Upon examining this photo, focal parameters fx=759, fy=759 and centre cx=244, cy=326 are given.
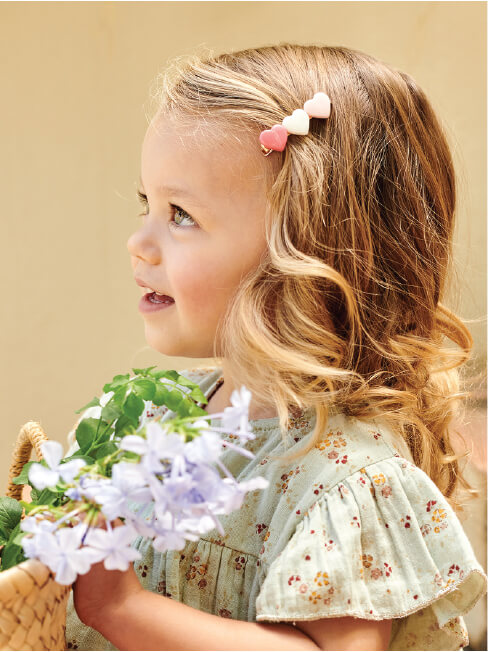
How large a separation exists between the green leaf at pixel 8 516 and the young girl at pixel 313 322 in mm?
155

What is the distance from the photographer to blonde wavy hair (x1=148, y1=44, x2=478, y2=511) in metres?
0.84

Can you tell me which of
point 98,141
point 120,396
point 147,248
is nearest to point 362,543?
point 120,396

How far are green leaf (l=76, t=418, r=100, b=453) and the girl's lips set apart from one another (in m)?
0.23

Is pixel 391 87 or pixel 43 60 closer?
pixel 391 87

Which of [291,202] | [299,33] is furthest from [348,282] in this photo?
[299,33]

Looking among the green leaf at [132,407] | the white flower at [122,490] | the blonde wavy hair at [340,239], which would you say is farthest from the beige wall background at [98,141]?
the white flower at [122,490]

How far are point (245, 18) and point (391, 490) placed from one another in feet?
4.31

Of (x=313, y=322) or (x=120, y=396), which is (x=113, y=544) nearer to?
(x=120, y=396)

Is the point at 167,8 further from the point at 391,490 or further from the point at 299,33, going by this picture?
the point at 391,490

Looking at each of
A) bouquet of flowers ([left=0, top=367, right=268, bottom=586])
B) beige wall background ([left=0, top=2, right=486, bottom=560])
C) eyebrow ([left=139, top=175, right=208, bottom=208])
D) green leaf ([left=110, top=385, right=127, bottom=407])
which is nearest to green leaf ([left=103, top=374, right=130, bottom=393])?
green leaf ([left=110, top=385, right=127, bottom=407])

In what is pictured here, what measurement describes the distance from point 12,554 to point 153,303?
1.15 feet

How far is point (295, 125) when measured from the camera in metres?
0.85

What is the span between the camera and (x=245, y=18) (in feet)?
5.74

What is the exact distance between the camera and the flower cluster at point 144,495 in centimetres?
51
